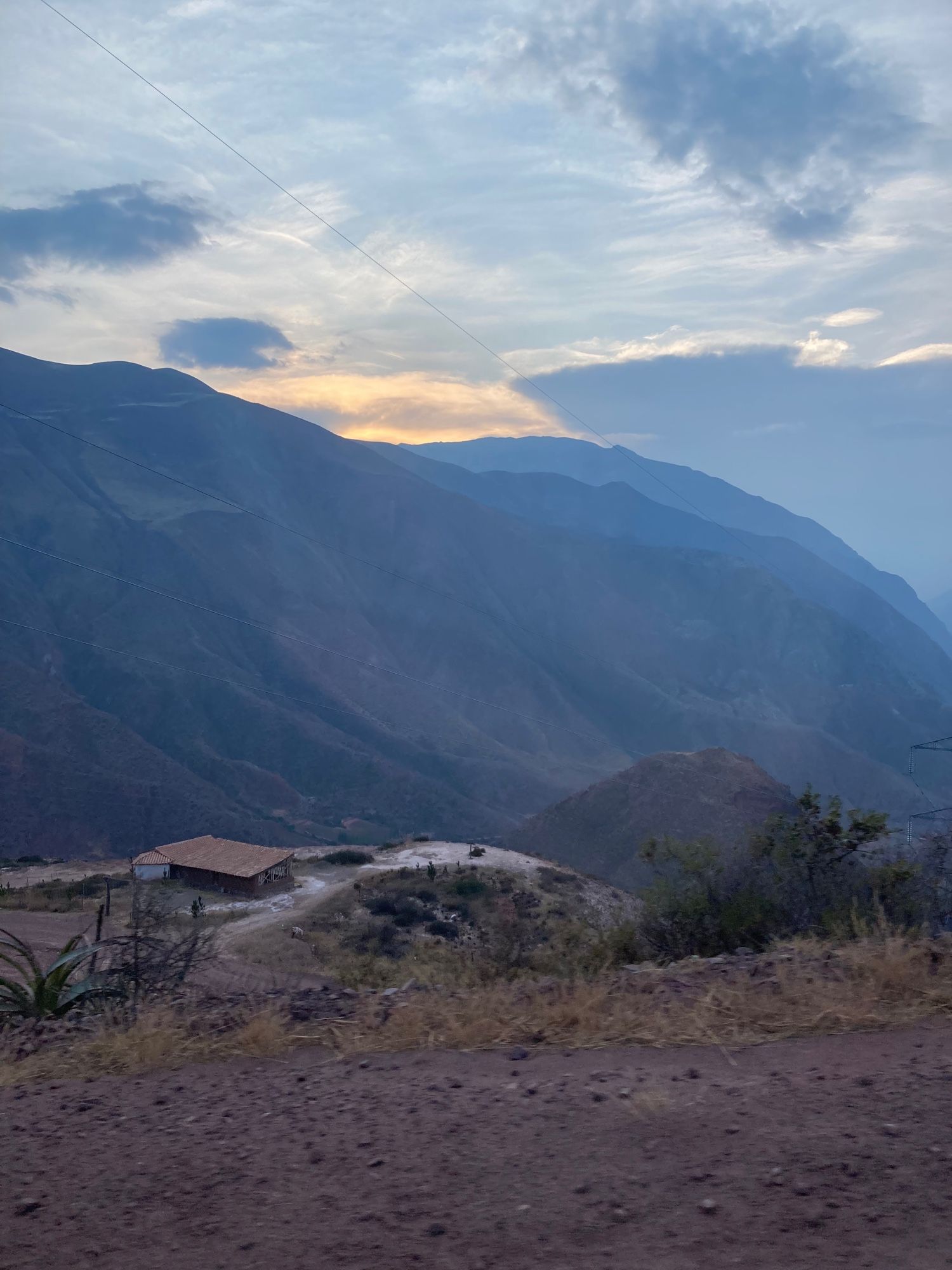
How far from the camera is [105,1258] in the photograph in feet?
10.7

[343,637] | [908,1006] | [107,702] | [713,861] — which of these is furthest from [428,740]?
[908,1006]

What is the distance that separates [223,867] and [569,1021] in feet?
98.5

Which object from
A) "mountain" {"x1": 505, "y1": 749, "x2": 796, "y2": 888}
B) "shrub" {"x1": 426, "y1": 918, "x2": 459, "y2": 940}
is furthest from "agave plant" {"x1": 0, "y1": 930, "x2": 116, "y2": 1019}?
"mountain" {"x1": 505, "y1": 749, "x2": 796, "y2": 888}

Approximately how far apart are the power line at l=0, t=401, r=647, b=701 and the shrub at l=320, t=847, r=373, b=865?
67.1 m

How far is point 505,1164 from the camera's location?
12.4 ft

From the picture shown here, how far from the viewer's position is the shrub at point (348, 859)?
37.3m

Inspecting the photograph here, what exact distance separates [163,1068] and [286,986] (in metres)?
1.87

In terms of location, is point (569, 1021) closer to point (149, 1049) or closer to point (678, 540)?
point (149, 1049)

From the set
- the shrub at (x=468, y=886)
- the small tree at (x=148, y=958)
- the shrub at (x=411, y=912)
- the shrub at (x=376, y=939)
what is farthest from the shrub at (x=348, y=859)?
the small tree at (x=148, y=958)

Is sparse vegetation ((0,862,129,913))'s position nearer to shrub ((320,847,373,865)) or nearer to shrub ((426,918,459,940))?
shrub ((426,918,459,940))

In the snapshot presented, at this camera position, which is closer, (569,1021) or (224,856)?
(569,1021)

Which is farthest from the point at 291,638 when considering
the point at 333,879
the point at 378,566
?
the point at 333,879

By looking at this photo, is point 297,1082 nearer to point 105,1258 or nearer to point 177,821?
point 105,1258

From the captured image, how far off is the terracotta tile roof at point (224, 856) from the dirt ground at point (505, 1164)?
95.3 ft
